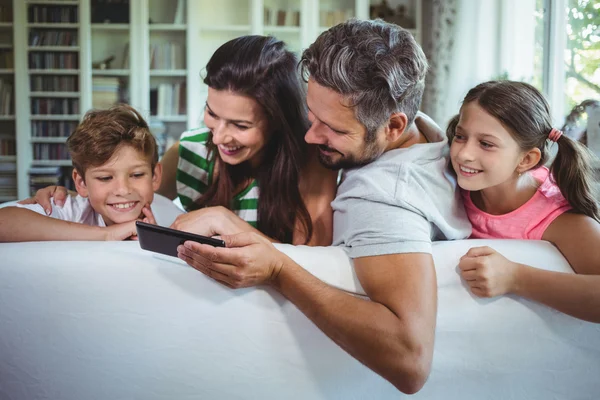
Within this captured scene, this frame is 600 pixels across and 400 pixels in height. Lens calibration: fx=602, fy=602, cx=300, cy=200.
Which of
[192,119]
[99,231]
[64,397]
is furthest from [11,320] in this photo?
[192,119]

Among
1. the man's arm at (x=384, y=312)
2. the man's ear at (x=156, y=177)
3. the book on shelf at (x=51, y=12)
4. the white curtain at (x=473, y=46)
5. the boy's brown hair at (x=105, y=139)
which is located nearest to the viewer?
the man's arm at (x=384, y=312)

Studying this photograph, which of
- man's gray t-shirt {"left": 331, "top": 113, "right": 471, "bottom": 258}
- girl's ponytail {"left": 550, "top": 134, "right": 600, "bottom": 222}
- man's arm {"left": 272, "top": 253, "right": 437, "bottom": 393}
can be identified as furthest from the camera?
girl's ponytail {"left": 550, "top": 134, "right": 600, "bottom": 222}

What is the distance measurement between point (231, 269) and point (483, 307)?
1.67ft

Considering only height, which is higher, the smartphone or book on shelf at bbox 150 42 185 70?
book on shelf at bbox 150 42 185 70

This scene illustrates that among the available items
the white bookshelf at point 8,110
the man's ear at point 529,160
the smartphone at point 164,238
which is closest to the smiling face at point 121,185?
the smartphone at point 164,238

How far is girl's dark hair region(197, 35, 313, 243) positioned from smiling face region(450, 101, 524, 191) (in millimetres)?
466

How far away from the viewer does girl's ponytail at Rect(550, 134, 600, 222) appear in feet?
4.17

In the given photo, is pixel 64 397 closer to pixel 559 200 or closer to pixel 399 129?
pixel 399 129

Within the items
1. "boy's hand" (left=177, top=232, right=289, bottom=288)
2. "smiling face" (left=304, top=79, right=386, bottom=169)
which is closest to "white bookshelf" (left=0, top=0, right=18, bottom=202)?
"smiling face" (left=304, top=79, right=386, bottom=169)

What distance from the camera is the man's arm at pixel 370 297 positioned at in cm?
105

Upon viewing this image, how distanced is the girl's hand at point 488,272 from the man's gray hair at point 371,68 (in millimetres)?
355

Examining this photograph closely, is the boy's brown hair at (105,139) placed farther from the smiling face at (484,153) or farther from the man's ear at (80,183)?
the smiling face at (484,153)

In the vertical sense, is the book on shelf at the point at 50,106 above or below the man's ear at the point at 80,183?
above

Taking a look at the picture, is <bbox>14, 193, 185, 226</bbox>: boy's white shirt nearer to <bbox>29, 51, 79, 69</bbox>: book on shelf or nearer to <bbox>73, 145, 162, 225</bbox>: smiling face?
<bbox>73, 145, 162, 225</bbox>: smiling face
